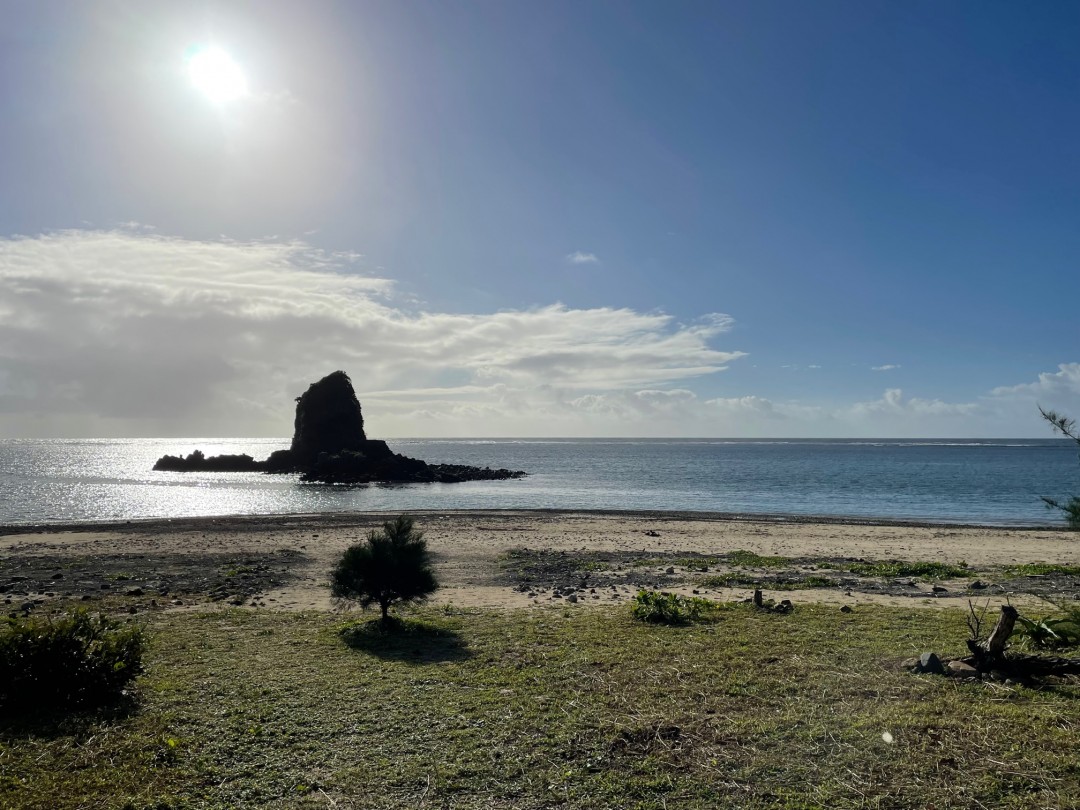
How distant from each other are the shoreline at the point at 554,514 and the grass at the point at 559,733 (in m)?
32.3

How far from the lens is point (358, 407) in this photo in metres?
120

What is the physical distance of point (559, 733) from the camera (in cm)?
784

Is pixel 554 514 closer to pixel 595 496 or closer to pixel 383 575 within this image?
pixel 595 496

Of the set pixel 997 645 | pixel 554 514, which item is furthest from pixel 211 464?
pixel 997 645

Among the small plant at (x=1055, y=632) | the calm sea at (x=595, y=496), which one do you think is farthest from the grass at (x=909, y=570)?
the calm sea at (x=595, y=496)

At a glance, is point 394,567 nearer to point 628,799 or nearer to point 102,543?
point 628,799

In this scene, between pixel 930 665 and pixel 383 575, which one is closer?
pixel 930 665

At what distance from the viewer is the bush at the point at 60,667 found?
847cm

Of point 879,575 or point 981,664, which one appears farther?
point 879,575

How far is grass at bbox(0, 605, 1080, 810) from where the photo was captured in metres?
6.42

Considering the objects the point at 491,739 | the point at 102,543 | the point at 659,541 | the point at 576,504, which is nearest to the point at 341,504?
the point at 576,504

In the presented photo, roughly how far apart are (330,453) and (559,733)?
361ft

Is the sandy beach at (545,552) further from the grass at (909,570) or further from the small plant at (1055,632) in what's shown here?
the small plant at (1055,632)

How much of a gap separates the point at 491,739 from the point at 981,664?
23.4ft
